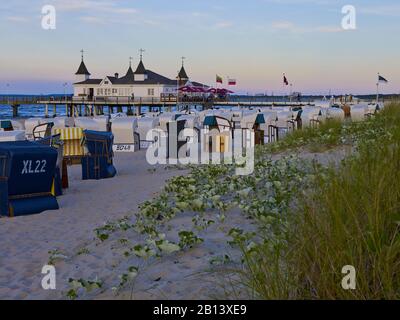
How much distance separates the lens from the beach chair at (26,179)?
8.27 meters

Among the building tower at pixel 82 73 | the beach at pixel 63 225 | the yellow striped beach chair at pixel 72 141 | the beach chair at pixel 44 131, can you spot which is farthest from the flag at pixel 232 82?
the beach at pixel 63 225

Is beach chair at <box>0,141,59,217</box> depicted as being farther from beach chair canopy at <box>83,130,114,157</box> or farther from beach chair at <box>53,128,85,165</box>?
beach chair at <box>53,128,85,165</box>

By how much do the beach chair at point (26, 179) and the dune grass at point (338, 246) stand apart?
5.50 m

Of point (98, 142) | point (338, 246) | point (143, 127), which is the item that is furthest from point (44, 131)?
point (338, 246)

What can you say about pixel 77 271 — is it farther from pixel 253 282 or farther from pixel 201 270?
pixel 253 282

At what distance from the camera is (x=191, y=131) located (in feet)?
66.8

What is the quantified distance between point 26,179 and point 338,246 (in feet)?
20.9

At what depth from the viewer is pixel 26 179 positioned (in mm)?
8516

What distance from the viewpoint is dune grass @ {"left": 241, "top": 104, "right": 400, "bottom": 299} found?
10.1 feet

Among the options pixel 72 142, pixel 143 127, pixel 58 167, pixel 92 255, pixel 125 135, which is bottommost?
pixel 92 255

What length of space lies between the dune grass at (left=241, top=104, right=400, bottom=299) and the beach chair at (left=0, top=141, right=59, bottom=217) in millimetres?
5498

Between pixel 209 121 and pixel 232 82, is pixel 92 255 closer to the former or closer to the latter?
pixel 209 121

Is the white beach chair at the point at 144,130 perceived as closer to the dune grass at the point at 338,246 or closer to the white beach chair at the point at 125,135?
the white beach chair at the point at 125,135
